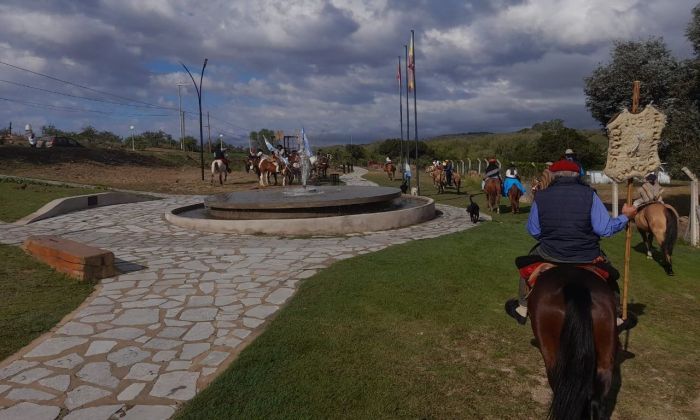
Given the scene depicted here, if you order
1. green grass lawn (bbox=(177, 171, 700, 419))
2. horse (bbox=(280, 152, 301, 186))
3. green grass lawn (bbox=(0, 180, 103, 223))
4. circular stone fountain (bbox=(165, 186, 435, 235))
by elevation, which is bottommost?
green grass lawn (bbox=(177, 171, 700, 419))


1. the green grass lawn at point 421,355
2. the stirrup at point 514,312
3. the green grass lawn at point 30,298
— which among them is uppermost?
the stirrup at point 514,312

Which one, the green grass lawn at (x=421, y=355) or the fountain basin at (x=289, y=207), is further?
the fountain basin at (x=289, y=207)

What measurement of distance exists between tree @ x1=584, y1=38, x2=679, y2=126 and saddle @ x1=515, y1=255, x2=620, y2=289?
16033 mm

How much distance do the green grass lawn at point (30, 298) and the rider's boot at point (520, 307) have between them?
4.48 metres

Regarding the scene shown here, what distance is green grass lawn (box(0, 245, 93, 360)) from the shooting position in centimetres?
472

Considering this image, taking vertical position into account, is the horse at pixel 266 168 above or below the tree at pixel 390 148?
below

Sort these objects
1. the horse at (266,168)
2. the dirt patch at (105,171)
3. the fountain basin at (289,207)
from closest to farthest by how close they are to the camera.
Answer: the fountain basin at (289,207) → the horse at (266,168) → the dirt patch at (105,171)

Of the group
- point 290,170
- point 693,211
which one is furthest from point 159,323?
point 290,170

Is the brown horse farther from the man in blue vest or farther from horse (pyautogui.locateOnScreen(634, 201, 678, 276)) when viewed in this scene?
horse (pyautogui.locateOnScreen(634, 201, 678, 276))

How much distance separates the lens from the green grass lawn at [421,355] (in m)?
3.47

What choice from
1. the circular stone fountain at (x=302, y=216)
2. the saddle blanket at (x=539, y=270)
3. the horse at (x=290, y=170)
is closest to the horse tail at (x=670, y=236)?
the saddle blanket at (x=539, y=270)

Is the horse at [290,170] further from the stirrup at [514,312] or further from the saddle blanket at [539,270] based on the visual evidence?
the saddle blanket at [539,270]

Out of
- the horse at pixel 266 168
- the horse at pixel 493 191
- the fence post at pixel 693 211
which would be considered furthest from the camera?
the horse at pixel 266 168

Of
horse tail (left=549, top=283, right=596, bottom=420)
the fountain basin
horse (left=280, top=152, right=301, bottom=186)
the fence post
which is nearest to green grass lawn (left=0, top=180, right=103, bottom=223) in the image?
the fountain basin
